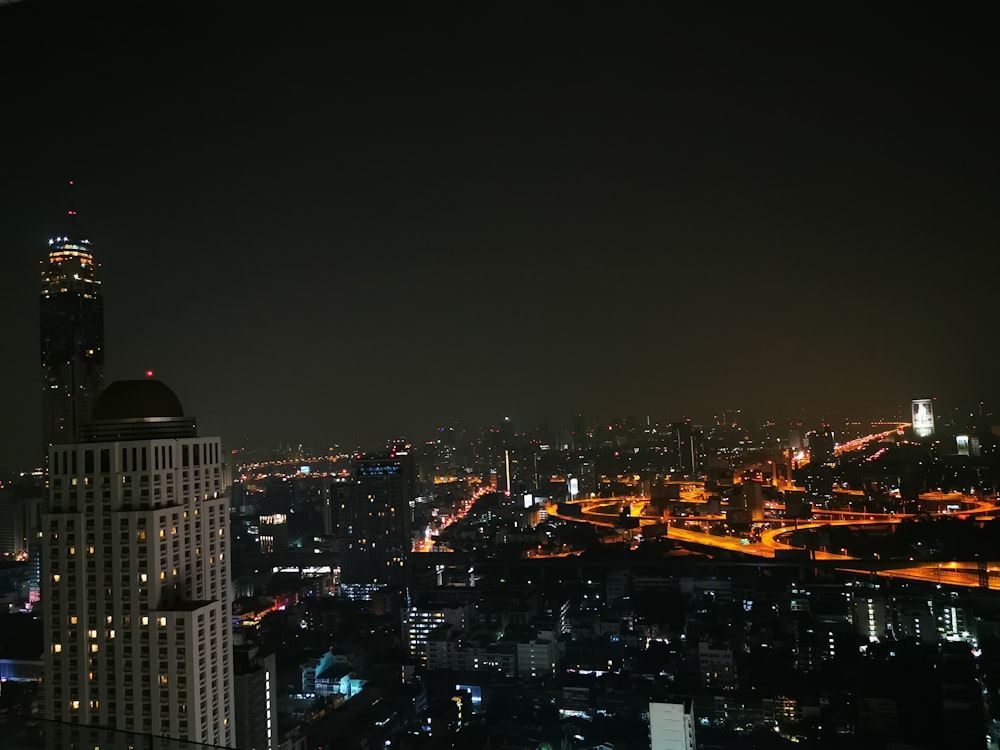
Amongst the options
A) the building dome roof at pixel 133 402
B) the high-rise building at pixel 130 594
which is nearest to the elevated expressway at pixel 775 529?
the high-rise building at pixel 130 594

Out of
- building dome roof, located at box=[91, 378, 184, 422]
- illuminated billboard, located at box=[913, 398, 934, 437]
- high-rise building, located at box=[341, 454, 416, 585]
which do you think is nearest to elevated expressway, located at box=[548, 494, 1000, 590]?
illuminated billboard, located at box=[913, 398, 934, 437]

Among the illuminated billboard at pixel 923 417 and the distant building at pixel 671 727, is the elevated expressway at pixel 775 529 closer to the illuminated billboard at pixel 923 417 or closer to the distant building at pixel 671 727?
the illuminated billboard at pixel 923 417

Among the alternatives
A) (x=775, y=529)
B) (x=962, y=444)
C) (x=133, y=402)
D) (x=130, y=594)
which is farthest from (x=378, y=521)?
(x=130, y=594)

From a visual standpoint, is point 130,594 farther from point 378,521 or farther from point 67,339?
point 378,521

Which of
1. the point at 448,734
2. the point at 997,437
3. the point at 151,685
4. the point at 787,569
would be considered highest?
the point at 997,437

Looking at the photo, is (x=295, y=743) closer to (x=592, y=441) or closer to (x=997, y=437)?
(x=997, y=437)

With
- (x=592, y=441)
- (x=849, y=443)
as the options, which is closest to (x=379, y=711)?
(x=849, y=443)
